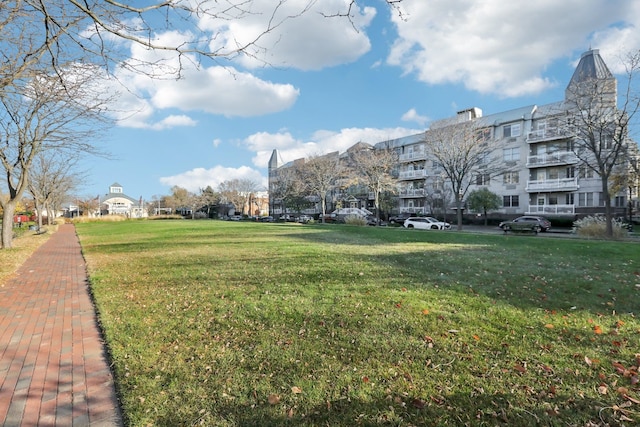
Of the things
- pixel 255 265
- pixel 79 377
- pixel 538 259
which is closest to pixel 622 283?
pixel 538 259

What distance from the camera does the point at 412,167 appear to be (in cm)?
5206

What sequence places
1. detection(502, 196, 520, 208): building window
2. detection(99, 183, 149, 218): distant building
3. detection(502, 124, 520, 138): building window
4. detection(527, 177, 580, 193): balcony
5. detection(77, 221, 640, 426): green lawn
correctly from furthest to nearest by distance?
detection(99, 183, 149, 218): distant building, detection(502, 196, 520, 208): building window, detection(502, 124, 520, 138): building window, detection(527, 177, 580, 193): balcony, detection(77, 221, 640, 426): green lawn

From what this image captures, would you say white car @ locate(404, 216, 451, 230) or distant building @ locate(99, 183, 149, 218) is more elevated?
distant building @ locate(99, 183, 149, 218)

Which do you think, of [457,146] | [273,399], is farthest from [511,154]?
[273,399]

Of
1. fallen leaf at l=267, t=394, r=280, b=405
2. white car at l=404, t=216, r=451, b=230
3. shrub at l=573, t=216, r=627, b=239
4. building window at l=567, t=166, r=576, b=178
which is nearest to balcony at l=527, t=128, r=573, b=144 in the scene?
building window at l=567, t=166, r=576, b=178

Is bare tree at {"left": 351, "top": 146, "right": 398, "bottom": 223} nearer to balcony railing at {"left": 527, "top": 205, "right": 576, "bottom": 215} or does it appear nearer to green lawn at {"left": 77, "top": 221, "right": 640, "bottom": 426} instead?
balcony railing at {"left": 527, "top": 205, "right": 576, "bottom": 215}

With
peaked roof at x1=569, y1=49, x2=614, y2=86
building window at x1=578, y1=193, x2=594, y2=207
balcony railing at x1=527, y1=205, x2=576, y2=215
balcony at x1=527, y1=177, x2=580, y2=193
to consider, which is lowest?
balcony railing at x1=527, y1=205, x2=576, y2=215

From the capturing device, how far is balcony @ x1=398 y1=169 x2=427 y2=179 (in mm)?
49503

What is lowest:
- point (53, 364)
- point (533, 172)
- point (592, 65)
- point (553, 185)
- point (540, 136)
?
point (53, 364)

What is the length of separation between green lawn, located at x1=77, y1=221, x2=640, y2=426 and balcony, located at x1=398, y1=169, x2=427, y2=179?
42883mm

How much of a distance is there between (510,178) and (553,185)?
4.90 meters

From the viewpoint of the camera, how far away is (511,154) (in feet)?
137

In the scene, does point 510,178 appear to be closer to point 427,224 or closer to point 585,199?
point 585,199

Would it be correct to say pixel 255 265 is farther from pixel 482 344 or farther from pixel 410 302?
pixel 482 344
